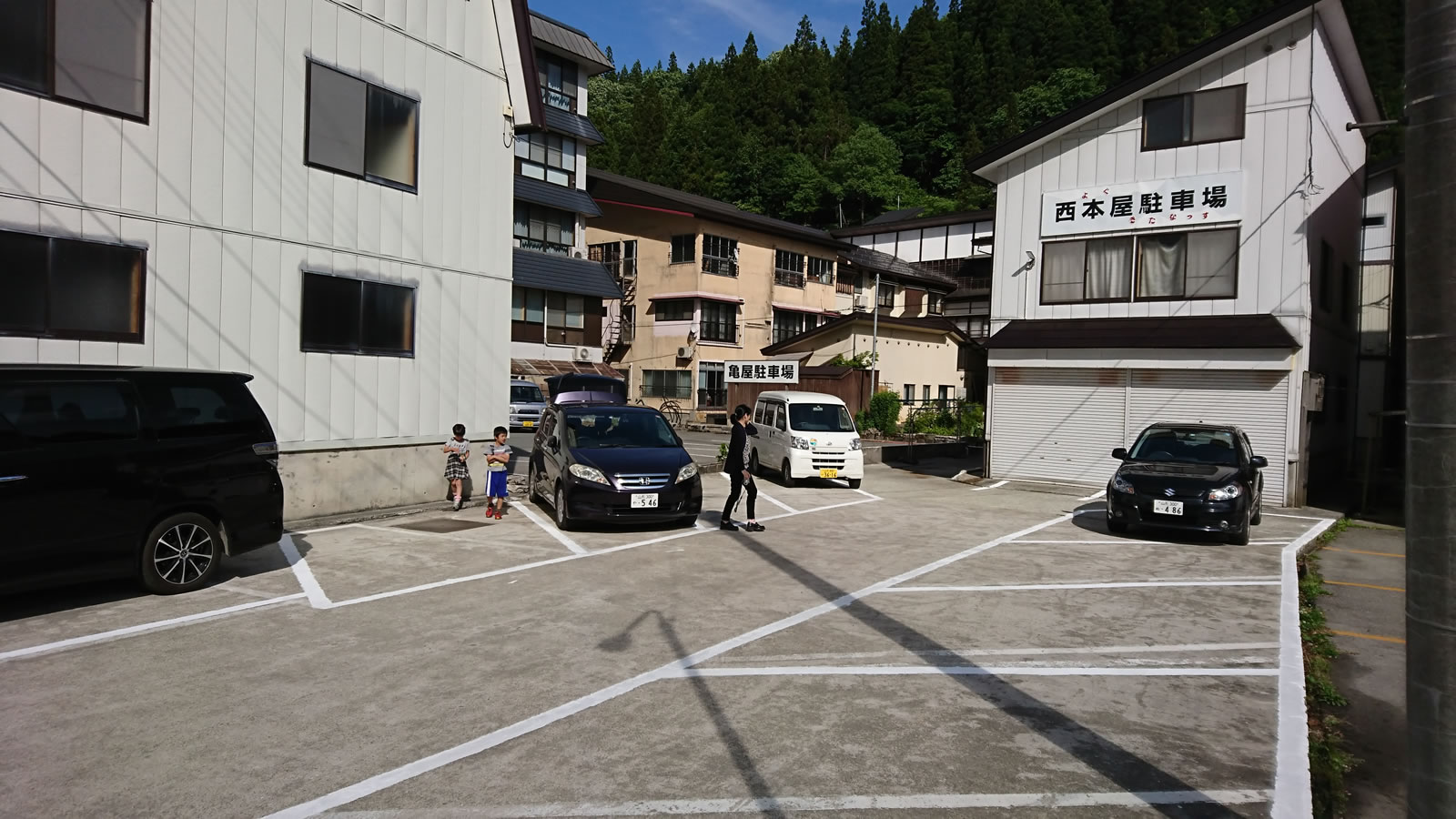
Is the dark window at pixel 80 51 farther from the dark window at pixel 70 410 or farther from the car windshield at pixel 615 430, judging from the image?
the car windshield at pixel 615 430

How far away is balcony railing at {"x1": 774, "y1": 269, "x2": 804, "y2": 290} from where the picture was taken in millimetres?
42594

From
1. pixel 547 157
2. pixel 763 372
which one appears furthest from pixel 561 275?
pixel 763 372

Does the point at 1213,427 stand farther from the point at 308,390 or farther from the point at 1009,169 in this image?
the point at 308,390

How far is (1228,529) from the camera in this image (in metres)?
11.2

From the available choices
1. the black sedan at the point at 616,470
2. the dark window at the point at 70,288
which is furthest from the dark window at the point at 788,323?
the dark window at the point at 70,288

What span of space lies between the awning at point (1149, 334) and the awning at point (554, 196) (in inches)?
898

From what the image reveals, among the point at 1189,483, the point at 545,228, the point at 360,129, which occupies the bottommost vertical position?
the point at 1189,483

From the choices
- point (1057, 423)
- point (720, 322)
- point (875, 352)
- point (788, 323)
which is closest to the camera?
point (1057, 423)

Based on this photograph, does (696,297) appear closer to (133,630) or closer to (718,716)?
(133,630)

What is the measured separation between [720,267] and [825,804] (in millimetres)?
37004

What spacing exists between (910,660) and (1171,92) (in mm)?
15544

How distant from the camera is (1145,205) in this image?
17188mm

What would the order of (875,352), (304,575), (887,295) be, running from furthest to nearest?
(887,295), (875,352), (304,575)

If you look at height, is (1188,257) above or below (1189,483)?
above
